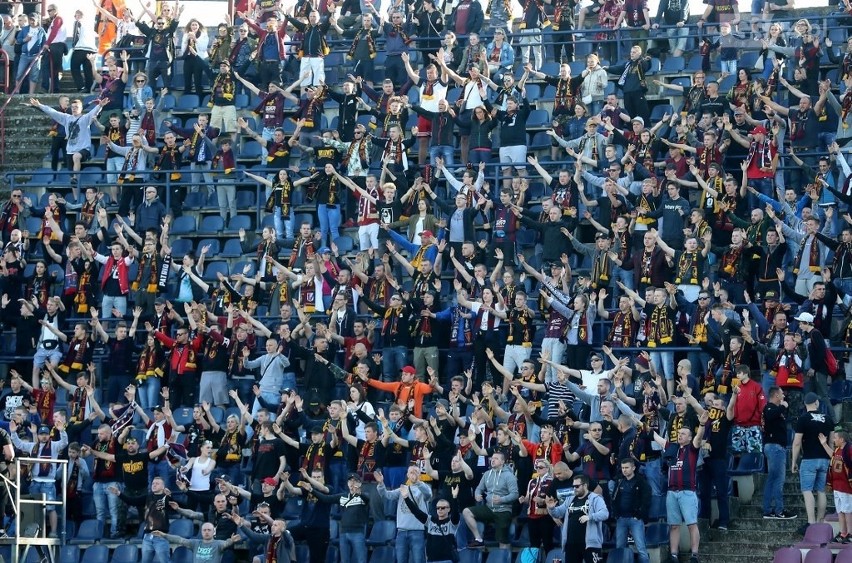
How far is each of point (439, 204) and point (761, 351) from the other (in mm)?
6000

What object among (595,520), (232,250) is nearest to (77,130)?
(232,250)

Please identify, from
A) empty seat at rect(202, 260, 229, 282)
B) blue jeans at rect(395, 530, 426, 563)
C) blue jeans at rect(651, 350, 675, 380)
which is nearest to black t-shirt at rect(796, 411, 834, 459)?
blue jeans at rect(651, 350, 675, 380)

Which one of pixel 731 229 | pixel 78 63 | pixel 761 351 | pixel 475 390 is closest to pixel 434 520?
pixel 475 390

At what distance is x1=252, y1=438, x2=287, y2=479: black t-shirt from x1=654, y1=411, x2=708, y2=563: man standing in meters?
5.39

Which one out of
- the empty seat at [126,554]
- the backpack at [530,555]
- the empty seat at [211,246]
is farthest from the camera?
the empty seat at [211,246]

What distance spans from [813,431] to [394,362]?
6.41m

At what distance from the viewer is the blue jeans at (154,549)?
2550cm

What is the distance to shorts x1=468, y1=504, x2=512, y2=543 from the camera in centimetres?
2441

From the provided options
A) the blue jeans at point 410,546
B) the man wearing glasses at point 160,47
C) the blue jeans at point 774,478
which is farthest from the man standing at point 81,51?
the blue jeans at point 774,478

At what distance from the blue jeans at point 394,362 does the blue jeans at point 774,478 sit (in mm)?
5631

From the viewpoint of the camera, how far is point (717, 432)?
24156 millimetres

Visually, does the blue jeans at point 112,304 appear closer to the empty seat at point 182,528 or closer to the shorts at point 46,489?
the shorts at point 46,489

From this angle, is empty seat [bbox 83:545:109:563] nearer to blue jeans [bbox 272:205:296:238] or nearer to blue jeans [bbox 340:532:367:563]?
blue jeans [bbox 340:532:367:563]

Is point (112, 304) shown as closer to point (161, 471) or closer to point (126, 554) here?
point (161, 471)
